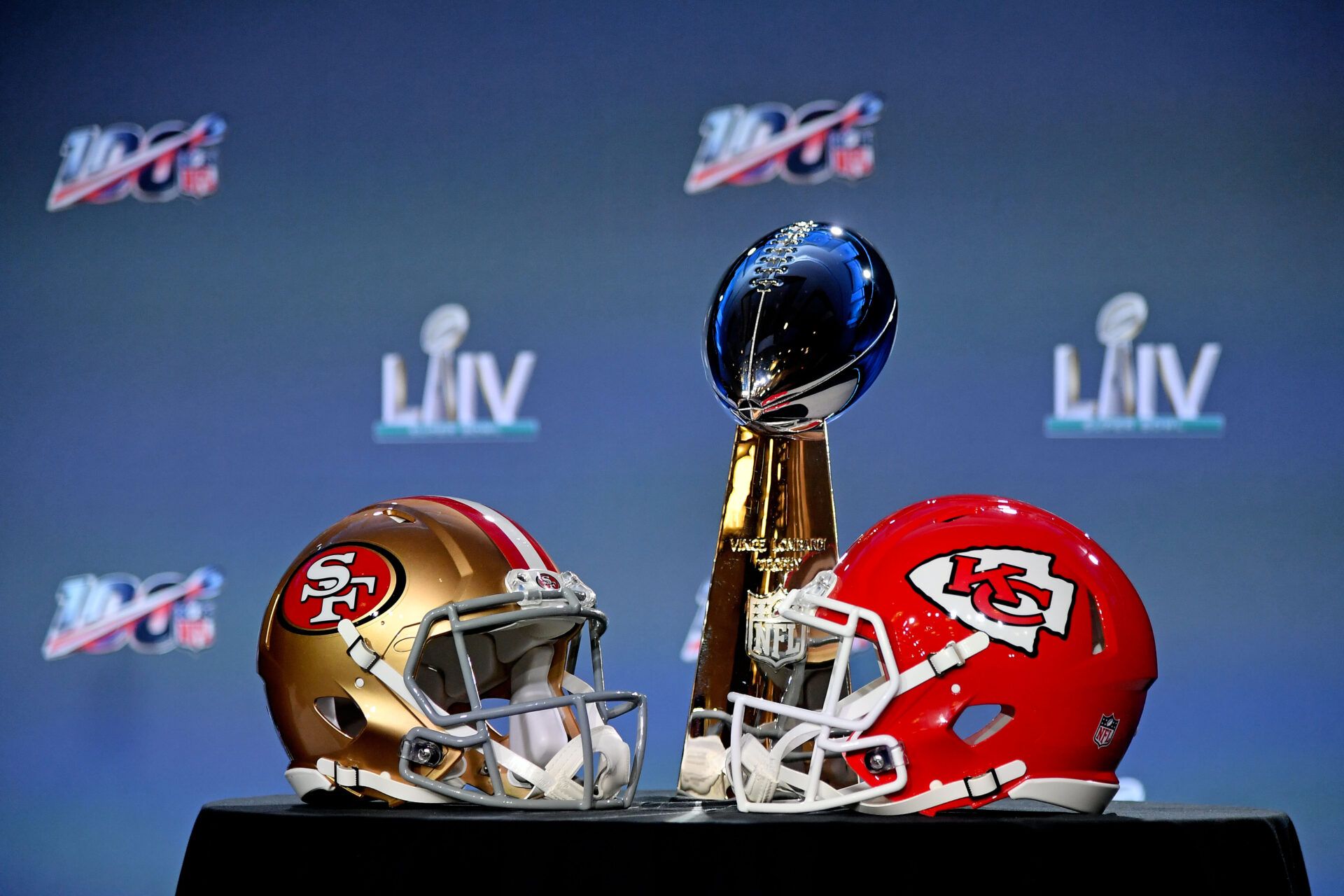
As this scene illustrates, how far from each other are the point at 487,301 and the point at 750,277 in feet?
5.23

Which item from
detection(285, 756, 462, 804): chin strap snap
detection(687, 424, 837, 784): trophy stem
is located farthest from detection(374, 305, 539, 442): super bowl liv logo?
detection(285, 756, 462, 804): chin strap snap

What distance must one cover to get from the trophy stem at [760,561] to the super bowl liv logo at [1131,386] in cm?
138

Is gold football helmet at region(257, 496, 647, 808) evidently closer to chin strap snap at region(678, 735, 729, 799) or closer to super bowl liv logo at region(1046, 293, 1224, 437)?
chin strap snap at region(678, 735, 729, 799)

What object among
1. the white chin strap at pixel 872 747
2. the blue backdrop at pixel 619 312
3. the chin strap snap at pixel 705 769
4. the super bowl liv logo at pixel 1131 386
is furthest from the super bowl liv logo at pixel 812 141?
the white chin strap at pixel 872 747

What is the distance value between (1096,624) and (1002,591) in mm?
113

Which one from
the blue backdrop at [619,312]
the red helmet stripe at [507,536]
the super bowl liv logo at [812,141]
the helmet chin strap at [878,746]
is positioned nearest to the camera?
the helmet chin strap at [878,746]

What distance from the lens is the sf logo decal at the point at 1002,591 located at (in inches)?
51.9

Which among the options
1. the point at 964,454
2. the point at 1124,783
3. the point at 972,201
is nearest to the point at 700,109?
the point at 972,201

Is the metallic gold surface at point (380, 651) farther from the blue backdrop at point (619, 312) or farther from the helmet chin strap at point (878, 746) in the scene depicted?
the blue backdrop at point (619, 312)

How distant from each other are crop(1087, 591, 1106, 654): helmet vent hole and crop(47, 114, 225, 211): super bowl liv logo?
263 centimetres

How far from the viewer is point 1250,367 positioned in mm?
2855

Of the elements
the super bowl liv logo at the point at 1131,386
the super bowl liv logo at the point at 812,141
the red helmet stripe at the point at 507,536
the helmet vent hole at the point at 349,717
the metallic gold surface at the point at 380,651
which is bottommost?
the helmet vent hole at the point at 349,717

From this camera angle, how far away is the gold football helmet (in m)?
1.38

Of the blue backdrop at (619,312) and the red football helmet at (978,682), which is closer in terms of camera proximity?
the red football helmet at (978,682)
